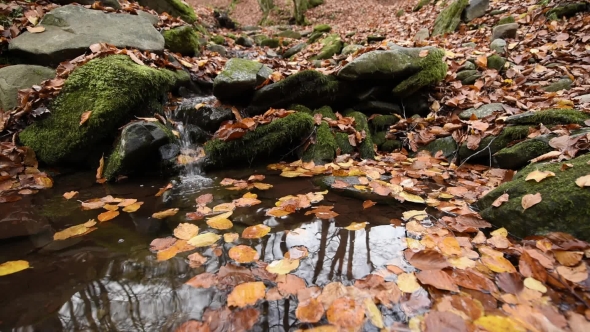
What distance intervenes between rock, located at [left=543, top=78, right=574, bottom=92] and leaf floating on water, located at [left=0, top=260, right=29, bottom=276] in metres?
6.05

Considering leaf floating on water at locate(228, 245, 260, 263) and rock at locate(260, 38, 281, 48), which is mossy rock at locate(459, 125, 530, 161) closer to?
leaf floating on water at locate(228, 245, 260, 263)

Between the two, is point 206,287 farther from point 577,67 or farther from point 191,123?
point 577,67

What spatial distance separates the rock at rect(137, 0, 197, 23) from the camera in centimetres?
787

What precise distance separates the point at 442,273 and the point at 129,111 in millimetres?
3525

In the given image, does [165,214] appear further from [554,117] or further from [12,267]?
[554,117]

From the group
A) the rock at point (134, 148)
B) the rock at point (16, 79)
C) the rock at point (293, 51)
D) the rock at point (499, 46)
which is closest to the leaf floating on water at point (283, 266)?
the rock at point (134, 148)

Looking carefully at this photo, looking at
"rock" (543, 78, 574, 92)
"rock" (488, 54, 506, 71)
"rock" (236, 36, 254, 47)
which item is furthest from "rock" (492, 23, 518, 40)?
"rock" (236, 36, 254, 47)

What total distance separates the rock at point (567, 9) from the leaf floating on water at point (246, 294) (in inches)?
305

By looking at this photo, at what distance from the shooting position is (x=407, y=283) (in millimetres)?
1533

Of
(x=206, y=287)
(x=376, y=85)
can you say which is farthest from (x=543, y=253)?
(x=376, y=85)

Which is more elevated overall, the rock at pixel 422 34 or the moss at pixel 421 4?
the moss at pixel 421 4

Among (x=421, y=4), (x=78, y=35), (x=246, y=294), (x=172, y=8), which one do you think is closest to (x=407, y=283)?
(x=246, y=294)

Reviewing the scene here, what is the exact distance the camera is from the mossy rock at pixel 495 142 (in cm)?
313

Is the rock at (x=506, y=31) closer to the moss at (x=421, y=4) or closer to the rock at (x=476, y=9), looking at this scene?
the rock at (x=476, y=9)
